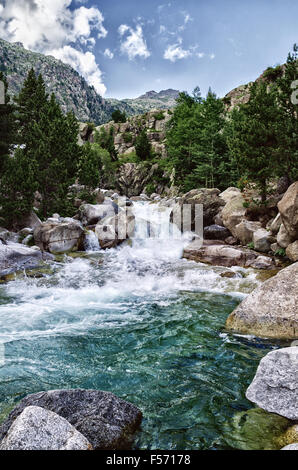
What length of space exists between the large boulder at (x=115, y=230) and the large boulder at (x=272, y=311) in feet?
48.6

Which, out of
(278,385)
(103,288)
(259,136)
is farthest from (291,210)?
(278,385)

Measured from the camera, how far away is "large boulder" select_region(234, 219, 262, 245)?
64.9 feet

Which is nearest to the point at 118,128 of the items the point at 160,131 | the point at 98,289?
the point at 160,131

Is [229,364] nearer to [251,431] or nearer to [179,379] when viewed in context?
[179,379]

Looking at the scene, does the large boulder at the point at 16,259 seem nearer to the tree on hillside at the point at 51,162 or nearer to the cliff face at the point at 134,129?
the tree on hillside at the point at 51,162

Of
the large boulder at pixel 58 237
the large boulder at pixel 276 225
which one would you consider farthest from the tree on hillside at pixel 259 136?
the large boulder at pixel 58 237

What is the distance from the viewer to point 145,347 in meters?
7.93

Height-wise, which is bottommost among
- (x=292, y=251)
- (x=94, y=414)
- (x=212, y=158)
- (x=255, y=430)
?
(x=255, y=430)

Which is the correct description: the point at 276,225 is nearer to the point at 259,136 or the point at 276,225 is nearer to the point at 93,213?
the point at 259,136

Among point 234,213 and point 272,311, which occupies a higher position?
point 234,213

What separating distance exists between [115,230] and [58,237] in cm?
469

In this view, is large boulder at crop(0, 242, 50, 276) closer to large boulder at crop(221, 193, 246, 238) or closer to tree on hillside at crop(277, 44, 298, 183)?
large boulder at crop(221, 193, 246, 238)

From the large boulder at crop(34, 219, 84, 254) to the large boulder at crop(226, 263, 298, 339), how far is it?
1491 cm

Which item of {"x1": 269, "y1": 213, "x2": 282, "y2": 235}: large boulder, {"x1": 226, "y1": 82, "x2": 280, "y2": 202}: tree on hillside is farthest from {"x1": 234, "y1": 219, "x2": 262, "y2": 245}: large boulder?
{"x1": 226, "y1": 82, "x2": 280, "y2": 202}: tree on hillside
